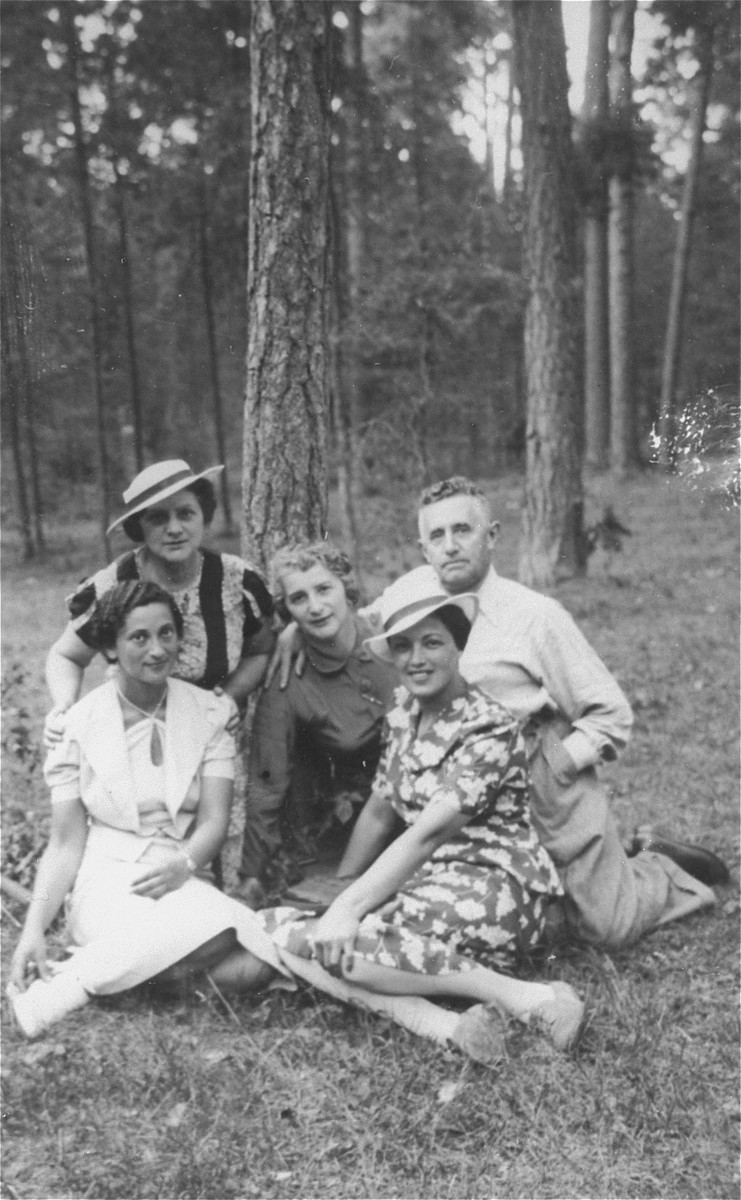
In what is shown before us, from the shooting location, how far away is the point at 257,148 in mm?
4434

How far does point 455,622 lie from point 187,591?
106cm

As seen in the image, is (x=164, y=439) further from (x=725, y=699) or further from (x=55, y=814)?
(x=55, y=814)

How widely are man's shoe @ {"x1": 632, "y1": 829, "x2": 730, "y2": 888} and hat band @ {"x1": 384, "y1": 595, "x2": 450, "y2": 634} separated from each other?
1579mm

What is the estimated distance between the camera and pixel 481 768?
131 inches

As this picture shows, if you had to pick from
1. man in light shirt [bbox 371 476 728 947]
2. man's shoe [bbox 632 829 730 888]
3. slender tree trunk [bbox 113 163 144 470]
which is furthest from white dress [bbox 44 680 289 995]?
slender tree trunk [bbox 113 163 144 470]

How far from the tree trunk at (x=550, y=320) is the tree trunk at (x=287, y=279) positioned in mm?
5476

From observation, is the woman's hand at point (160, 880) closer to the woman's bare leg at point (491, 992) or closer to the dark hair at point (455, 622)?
the woman's bare leg at point (491, 992)

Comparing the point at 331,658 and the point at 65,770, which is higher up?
the point at 331,658

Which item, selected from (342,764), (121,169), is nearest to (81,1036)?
(342,764)

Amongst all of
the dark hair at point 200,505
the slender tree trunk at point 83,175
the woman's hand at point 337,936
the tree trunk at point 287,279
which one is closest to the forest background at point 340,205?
the slender tree trunk at point 83,175

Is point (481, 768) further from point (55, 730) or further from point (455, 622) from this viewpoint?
point (55, 730)

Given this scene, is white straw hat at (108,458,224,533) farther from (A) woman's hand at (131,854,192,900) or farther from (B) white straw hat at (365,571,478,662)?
(A) woman's hand at (131,854,192,900)

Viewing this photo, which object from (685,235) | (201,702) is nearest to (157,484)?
(201,702)

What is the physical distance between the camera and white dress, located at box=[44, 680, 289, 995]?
3418mm
